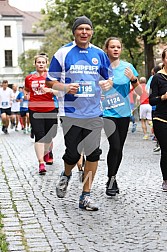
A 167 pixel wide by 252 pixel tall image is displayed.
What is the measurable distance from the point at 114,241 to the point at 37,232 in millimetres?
778

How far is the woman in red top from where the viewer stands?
10297 millimetres

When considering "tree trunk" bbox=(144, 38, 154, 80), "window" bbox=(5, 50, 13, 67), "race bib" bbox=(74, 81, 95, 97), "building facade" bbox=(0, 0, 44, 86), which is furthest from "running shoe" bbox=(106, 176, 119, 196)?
"window" bbox=(5, 50, 13, 67)

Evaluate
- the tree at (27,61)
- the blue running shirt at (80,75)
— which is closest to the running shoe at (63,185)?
the blue running shirt at (80,75)

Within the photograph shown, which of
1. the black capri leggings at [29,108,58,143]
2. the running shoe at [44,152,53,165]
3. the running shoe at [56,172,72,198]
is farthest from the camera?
the running shoe at [44,152,53,165]

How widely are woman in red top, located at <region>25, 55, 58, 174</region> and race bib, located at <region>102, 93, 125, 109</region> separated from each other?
2.78 meters

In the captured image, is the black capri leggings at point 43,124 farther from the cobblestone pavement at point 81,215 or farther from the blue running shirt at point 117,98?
the blue running shirt at point 117,98

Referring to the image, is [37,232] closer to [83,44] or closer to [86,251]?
[86,251]

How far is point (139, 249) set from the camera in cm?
494

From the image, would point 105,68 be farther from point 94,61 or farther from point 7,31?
point 7,31

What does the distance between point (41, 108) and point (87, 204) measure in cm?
408

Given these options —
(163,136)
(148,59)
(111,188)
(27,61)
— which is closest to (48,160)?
(163,136)

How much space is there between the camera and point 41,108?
10.5 meters

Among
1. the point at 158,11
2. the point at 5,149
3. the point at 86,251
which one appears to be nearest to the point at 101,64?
the point at 86,251

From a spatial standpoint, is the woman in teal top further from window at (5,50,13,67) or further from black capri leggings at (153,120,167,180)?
window at (5,50,13,67)
